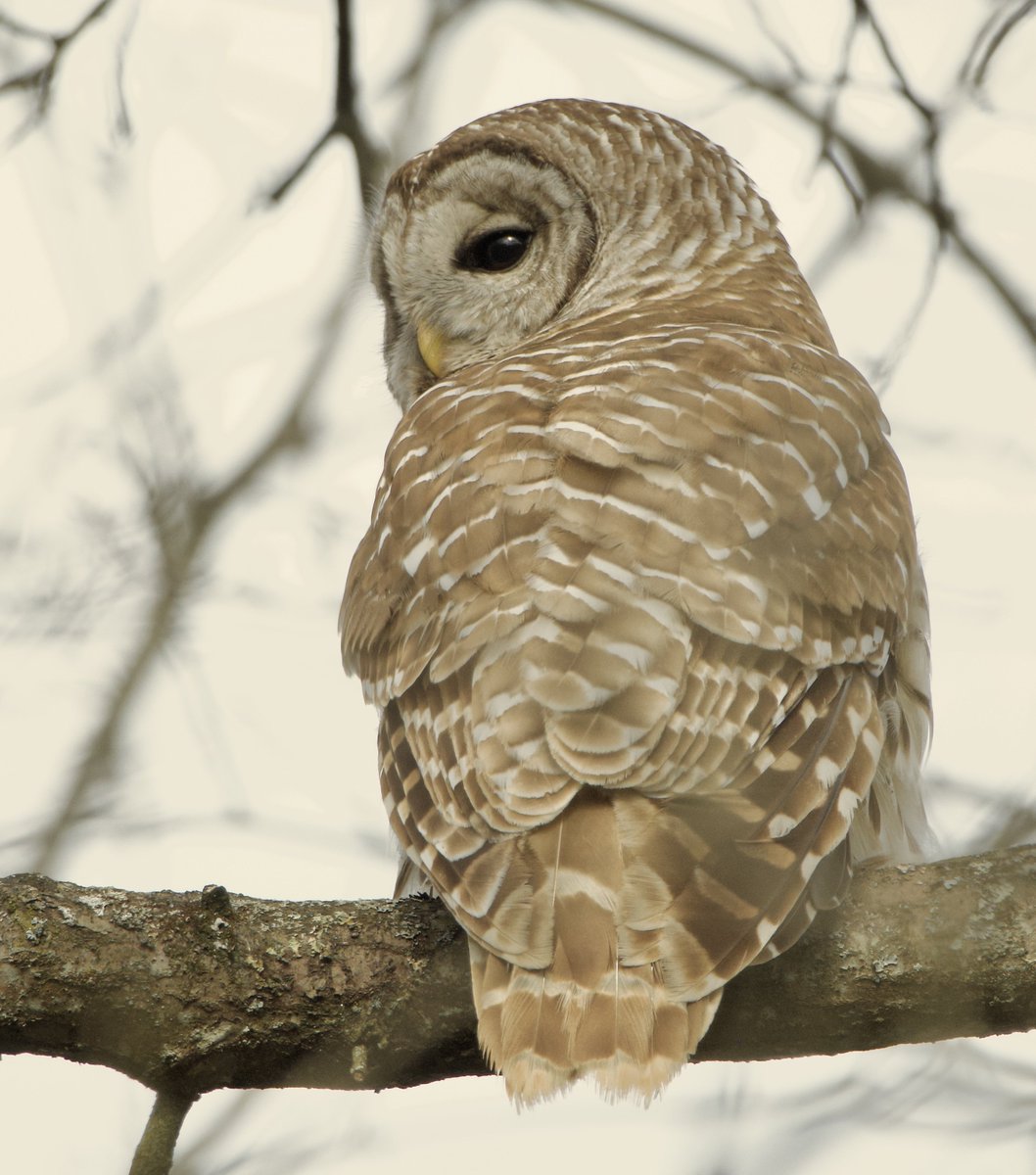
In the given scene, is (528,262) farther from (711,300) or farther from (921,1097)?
(921,1097)

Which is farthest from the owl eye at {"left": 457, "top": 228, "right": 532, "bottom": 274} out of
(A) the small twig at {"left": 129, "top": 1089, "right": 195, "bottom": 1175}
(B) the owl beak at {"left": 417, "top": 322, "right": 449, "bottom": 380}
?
(A) the small twig at {"left": 129, "top": 1089, "right": 195, "bottom": 1175}

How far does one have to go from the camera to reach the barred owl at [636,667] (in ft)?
10.5

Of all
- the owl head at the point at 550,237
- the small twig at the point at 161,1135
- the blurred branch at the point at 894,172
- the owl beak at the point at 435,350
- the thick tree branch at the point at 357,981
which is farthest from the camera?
the owl beak at the point at 435,350

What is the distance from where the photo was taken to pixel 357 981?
3.39 m

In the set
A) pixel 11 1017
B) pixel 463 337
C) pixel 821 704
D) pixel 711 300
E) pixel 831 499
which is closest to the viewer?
pixel 11 1017

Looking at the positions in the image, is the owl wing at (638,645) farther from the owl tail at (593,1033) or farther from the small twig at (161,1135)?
the small twig at (161,1135)

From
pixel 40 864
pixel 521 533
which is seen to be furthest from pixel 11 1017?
pixel 521 533

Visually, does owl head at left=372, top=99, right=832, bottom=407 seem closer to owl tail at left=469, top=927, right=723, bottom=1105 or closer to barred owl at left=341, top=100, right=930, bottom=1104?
barred owl at left=341, top=100, right=930, bottom=1104

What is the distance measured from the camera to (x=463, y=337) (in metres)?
6.21

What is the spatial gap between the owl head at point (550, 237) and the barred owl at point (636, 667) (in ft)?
3.32

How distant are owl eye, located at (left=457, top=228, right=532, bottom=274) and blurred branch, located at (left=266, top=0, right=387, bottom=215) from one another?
1001mm

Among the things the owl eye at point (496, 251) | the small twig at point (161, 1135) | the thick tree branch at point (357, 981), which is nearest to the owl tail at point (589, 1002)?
the thick tree branch at point (357, 981)

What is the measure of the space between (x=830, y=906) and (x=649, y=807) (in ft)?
1.59

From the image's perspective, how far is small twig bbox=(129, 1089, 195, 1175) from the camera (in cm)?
302
